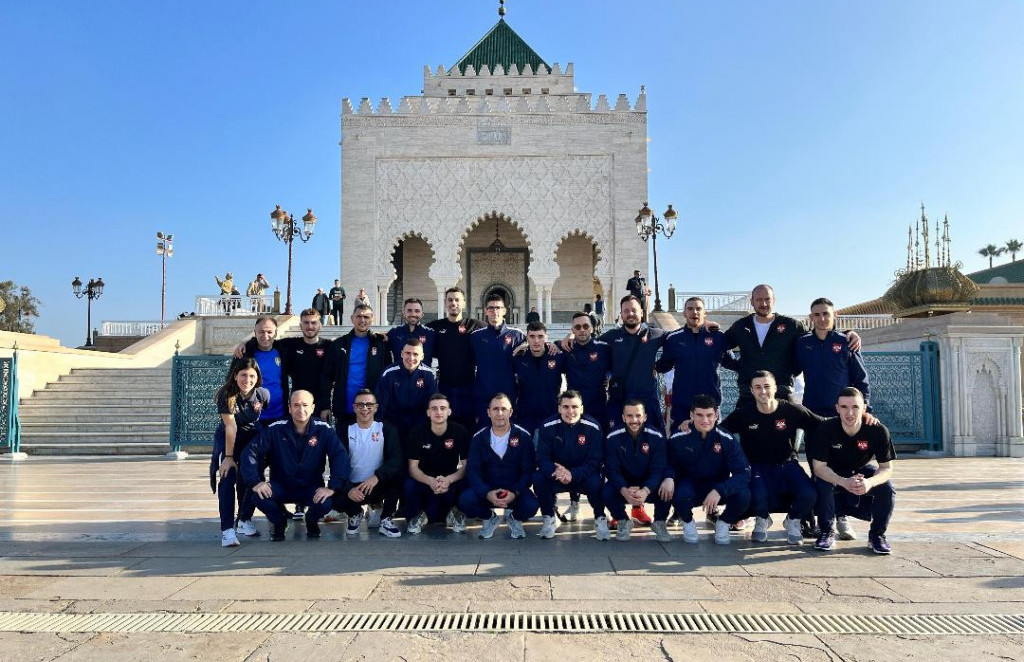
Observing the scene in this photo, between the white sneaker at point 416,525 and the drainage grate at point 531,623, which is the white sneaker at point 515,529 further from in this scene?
the drainage grate at point 531,623

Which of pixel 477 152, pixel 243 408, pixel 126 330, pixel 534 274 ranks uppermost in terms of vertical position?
pixel 477 152

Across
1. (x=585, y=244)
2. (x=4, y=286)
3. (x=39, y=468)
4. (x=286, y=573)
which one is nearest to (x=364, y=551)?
(x=286, y=573)

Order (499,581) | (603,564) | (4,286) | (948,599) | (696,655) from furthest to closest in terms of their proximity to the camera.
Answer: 1. (4,286)
2. (603,564)
3. (499,581)
4. (948,599)
5. (696,655)

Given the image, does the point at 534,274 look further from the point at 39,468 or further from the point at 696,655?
the point at 696,655

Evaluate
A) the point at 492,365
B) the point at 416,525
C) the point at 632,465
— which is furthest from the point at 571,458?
the point at 416,525

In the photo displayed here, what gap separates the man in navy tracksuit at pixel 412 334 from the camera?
195 inches

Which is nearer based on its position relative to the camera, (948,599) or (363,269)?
(948,599)

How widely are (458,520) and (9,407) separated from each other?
7660 mm

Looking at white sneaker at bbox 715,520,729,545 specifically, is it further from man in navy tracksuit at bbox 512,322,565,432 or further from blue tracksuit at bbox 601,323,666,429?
man in navy tracksuit at bbox 512,322,565,432

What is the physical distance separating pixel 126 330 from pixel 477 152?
10071mm

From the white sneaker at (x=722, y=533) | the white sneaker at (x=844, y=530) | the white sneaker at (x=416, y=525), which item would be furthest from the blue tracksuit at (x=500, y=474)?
the white sneaker at (x=844, y=530)

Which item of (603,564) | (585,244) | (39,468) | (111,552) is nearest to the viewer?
(603,564)

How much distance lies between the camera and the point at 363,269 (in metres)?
18.7

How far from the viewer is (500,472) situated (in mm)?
4270
